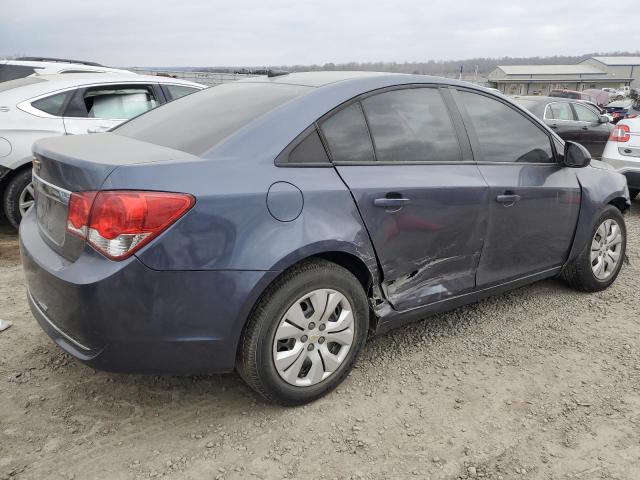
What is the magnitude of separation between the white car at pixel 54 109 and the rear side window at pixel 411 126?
3.74 m

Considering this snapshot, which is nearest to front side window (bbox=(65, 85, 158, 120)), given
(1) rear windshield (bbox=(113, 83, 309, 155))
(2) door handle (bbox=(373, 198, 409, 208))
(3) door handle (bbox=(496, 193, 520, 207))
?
(1) rear windshield (bbox=(113, 83, 309, 155))

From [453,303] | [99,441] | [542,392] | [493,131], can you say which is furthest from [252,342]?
[493,131]

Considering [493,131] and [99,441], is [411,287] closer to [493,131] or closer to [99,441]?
[493,131]

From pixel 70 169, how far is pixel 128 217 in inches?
17.0

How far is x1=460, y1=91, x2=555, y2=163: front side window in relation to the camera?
10.8 ft

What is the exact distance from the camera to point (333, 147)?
266 cm

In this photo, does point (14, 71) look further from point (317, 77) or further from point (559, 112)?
point (559, 112)

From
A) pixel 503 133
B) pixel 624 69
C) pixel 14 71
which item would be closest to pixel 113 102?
pixel 14 71

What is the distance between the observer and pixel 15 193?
16.8 ft

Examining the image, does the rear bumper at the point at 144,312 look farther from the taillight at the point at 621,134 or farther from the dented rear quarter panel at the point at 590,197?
the taillight at the point at 621,134

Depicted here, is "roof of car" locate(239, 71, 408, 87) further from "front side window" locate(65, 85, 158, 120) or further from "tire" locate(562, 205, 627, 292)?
"front side window" locate(65, 85, 158, 120)

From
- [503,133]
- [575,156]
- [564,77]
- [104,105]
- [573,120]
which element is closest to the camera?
A: [503,133]

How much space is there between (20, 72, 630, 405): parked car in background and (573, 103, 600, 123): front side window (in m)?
8.85

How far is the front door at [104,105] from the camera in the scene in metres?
5.63
